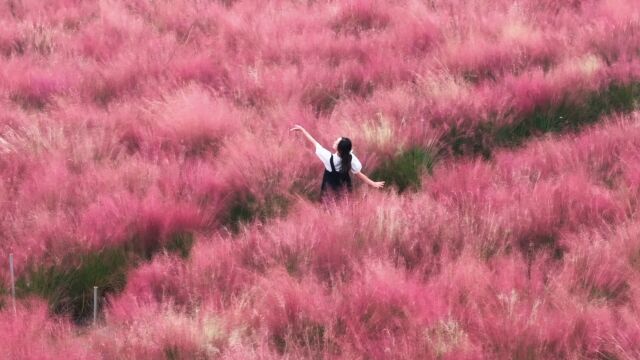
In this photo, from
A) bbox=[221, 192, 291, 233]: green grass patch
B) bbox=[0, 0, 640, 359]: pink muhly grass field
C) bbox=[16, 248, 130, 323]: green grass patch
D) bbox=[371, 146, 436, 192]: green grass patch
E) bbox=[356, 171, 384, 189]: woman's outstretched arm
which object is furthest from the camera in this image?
bbox=[371, 146, 436, 192]: green grass patch

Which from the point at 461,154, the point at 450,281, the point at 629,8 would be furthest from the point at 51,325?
the point at 629,8

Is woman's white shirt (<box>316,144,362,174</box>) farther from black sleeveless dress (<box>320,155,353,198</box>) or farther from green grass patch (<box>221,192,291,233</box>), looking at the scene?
green grass patch (<box>221,192,291,233</box>)

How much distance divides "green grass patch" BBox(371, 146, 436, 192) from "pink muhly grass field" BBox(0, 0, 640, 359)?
2cm

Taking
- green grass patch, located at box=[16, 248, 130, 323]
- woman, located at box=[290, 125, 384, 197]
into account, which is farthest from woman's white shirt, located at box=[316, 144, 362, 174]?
green grass patch, located at box=[16, 248, 130, 323]

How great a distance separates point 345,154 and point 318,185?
1.37 ft

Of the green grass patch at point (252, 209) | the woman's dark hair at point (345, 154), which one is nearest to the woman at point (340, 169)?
the woman's dark hair at point (345, 154)

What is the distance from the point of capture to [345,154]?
4.84m

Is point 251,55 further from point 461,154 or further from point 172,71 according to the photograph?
point 461,154

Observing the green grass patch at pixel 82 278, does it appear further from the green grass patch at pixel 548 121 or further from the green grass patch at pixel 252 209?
the green grass patch at pixel 548 121

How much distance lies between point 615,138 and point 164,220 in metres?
3.48

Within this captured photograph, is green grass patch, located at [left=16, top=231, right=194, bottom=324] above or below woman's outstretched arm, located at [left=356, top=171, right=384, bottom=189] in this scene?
below

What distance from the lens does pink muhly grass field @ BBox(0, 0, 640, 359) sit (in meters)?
3.23

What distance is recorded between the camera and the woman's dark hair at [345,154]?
4832 mm

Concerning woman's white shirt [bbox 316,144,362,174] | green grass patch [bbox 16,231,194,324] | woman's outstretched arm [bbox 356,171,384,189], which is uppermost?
woman's white shirt [bbox 316,144,362,174]
